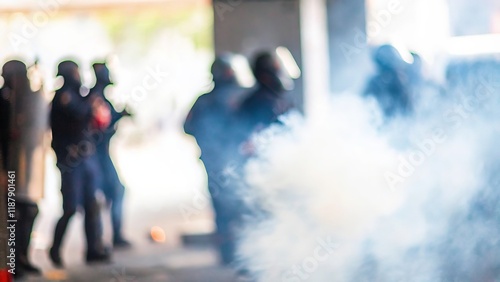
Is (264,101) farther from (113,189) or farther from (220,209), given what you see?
(113,189)

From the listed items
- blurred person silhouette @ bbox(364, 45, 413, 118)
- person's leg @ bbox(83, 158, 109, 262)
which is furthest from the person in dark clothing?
person's leg @ bbox(83, 158, 109, 262)

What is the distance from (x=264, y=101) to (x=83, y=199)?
846mm

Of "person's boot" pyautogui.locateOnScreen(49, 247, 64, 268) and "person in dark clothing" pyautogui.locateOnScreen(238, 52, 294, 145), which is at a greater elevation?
"person in dark clothing" pyautogui.locateOnScreen(238, 52, 294, 145)

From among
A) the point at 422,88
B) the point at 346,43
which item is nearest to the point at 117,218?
the point at 346,43

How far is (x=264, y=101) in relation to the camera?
90.4 inches

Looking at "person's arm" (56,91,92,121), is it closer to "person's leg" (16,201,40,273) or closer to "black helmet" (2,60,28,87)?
"black helmet" (2,60,28,87)

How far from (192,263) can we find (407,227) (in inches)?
34.9

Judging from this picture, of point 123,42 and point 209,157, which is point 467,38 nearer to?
point 209,157

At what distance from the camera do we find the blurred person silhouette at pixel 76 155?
91.7 inches

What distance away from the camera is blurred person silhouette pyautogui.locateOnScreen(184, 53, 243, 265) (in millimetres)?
2283

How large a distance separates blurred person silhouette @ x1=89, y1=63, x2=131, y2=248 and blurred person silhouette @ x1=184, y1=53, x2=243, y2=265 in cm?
32

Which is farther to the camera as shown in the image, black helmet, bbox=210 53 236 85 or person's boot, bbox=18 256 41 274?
person's boot, bbox=18 256 41 274

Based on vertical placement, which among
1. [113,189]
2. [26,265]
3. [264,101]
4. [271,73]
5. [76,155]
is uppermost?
[271,73]

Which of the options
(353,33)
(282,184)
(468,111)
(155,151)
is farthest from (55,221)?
(468,111)
